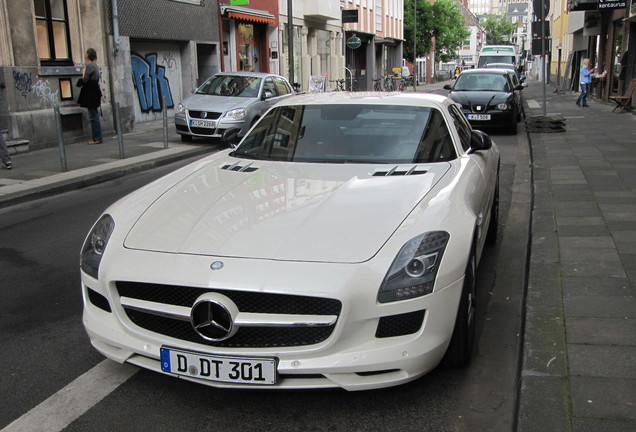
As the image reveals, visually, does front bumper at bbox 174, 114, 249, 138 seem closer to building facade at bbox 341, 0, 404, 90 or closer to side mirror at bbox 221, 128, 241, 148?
side mirror at bbox 221, 128, 241, 148

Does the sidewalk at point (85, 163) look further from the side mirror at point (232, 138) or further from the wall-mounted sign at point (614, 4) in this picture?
the wall-mounted sign at point (614, 4)

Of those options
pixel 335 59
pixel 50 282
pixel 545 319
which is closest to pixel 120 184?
pixel 50 282

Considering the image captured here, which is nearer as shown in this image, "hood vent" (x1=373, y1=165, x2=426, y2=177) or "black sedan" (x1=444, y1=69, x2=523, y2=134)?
"hood vent" (x1=373, y1=165, x2=426, y2=177)

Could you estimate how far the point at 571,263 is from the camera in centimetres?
502

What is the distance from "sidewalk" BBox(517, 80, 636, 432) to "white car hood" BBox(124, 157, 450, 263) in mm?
1063

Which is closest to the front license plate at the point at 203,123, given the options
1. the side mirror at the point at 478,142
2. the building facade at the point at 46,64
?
the building facade at the point at 46,64

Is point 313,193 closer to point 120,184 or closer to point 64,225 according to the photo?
point 64,225

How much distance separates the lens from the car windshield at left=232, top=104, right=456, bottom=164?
4.43 meters

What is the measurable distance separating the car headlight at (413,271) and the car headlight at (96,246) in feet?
4.81

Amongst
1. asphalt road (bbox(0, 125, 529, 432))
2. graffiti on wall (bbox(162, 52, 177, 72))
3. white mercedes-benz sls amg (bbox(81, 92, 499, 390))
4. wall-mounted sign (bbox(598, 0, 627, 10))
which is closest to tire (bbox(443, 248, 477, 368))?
white mercedes-benz sls amg (bbox(81, 92, 499, 390))

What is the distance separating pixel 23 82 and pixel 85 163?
3.30 meters

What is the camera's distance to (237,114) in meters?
14.2

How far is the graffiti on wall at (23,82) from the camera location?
1321 cm

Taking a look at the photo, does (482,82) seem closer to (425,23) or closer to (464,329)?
(464,329)
